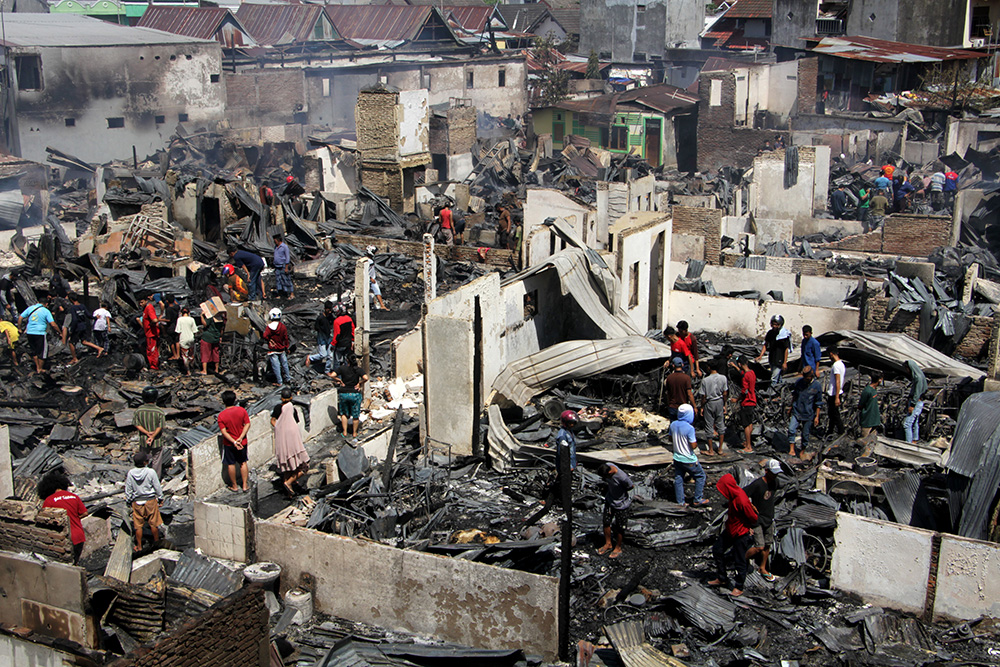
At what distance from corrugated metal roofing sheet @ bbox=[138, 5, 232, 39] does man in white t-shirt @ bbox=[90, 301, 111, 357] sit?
127 ft

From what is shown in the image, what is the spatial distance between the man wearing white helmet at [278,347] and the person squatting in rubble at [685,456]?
20.8ft

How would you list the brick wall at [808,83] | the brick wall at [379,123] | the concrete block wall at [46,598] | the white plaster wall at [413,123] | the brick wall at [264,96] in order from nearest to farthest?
1. the concrete block wall at [46,598]
2. the brick wall at [379,123]
3. the white plaster wall at [413,123]
4. the brick wall at [808,83]
5. the brick wall at [264,96]

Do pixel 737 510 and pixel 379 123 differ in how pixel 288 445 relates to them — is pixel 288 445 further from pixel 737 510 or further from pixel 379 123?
pixel 379 123

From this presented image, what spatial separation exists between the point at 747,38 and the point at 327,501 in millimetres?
45046

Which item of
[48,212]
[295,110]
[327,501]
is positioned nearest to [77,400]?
[327,501]

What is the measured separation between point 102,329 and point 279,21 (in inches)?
1636

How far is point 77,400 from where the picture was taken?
13.9m

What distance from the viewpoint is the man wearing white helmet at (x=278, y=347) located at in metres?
13.9

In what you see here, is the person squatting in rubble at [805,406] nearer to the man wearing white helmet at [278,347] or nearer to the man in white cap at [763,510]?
the man in white cap at [763,510]

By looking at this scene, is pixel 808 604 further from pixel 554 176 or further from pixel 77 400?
pixel 554 176

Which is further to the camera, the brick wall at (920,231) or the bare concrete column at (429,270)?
the brick wall at (920,231)

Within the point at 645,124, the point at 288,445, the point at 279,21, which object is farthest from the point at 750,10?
the point at 288,445

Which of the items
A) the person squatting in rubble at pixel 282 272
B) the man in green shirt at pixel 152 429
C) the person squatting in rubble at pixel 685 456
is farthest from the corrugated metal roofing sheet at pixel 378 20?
the person squatting in rubble at pixel 685 456

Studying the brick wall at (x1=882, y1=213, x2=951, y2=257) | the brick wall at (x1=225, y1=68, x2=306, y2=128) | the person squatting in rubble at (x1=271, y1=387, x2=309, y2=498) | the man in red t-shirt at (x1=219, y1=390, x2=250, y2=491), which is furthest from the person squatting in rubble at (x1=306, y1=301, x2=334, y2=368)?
the brick wall at (x1=225, y1=68, x2=306, y2=128)
